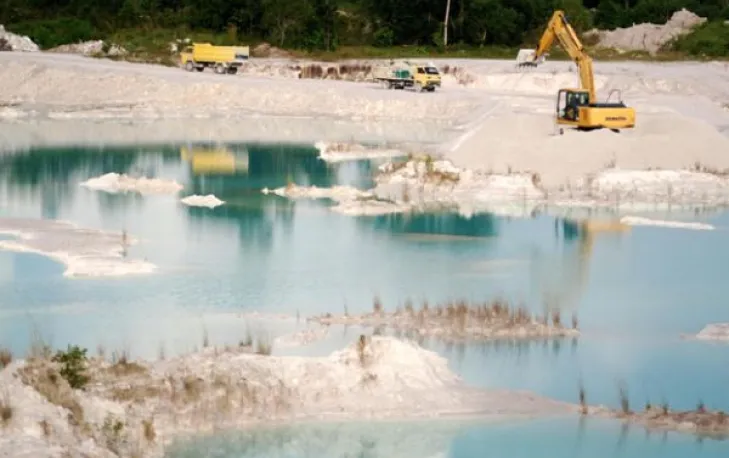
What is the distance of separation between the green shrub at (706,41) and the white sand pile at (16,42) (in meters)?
29.6

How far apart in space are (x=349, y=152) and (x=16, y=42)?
32.7 m

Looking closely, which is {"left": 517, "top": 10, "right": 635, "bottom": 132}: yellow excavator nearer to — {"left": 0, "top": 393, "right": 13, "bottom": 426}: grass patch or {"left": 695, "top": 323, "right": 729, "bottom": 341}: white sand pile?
{"left": 695, "top": 323, "right": 729, "bottom": 341}: white sand pile

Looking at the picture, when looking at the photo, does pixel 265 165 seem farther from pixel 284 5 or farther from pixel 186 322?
pixel 284 5

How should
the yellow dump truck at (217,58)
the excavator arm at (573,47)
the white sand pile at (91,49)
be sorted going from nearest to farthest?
the excavator arm at (573,47), the yellow dump truck at (217,58), the white sand pile at (91,49)

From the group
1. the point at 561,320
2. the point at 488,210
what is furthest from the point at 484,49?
the point at 561,320

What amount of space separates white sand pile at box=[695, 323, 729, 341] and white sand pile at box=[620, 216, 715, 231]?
8.55 metres

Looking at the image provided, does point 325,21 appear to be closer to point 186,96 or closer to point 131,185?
point 186,96

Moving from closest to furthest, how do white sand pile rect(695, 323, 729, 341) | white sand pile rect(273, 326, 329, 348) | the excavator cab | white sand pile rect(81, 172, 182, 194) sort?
white sand pile rect(273, 326, 329, 348)
white sand pile rect(695, 323, 729, 341)
white sand pile rect(81, 172, 182, 194)
the excavator cab

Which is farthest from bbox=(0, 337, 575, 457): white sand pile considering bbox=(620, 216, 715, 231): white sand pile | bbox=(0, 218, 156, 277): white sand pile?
bbox=(620, 216, 715, 231): white sand pile

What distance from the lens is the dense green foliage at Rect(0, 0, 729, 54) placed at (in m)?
67.0

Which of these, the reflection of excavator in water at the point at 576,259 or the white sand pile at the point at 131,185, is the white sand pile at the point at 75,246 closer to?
the white sand pile at the point at 131,185

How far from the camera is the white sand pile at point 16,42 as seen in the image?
212 feet

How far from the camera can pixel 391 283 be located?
→ 20.4 m

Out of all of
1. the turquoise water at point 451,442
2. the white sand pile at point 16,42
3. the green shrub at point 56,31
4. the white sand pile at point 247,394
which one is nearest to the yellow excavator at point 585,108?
the white sand pile at point 247,394
